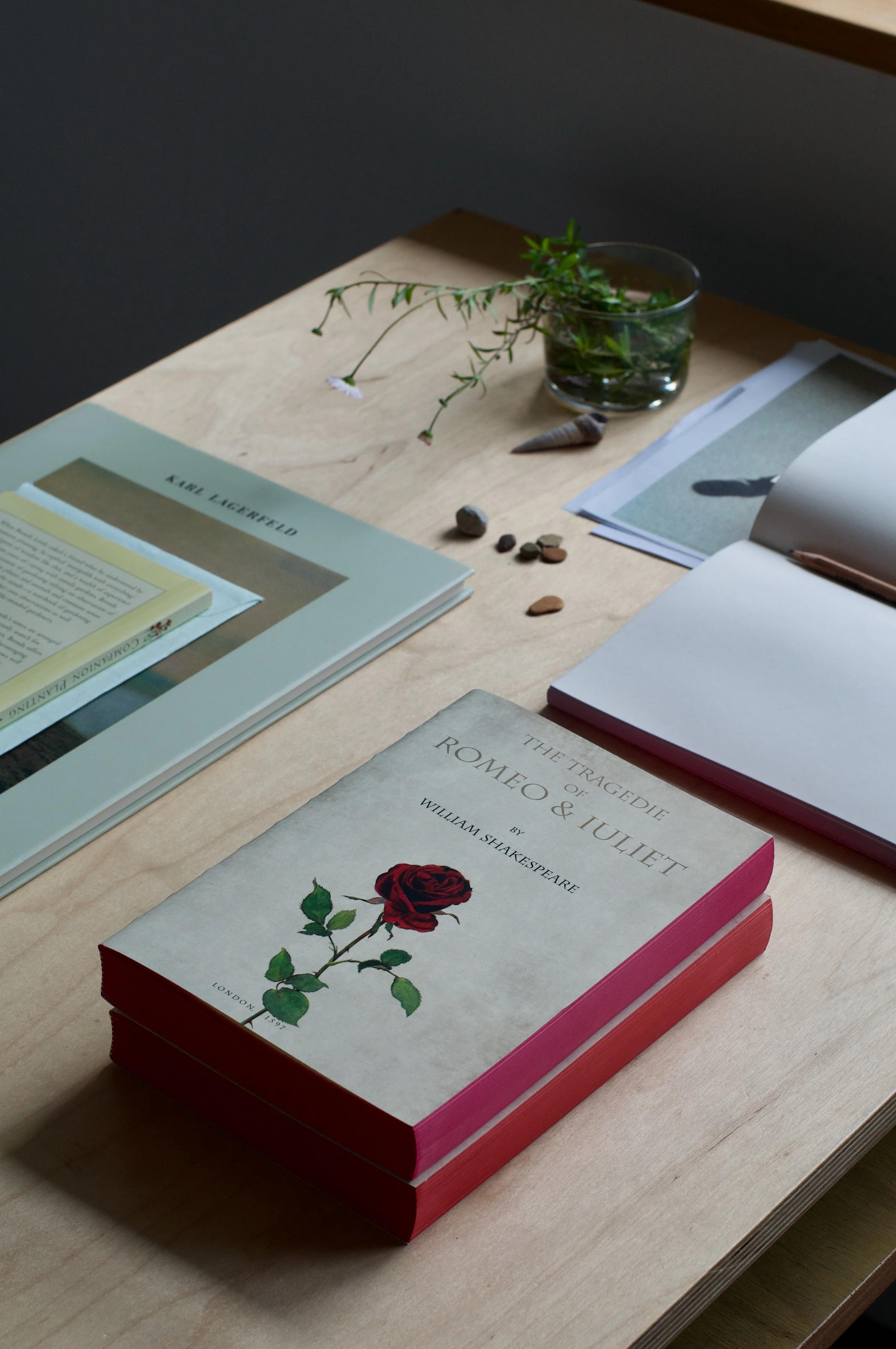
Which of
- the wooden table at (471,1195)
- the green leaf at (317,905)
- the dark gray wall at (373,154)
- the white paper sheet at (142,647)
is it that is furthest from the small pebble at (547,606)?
the dark gray wall at (373,154)

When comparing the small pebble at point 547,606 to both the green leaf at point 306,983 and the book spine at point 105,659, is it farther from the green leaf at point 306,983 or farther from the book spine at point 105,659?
the green leaf at point 306,983

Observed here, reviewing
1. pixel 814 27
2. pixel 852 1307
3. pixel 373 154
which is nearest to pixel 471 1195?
pixel 852 1307

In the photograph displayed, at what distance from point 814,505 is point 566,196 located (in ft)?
2.24

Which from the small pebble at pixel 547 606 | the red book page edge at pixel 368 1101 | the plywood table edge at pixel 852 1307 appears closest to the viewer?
the red book page edge at pixel 368 1101

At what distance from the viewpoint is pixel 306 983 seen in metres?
0.49

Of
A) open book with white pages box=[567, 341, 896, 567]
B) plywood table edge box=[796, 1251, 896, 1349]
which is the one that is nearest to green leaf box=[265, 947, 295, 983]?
plywood table edge box=[796, 1251, 896, 1349]

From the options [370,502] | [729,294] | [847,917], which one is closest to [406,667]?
[370,502]

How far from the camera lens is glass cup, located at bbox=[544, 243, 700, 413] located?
90 cm

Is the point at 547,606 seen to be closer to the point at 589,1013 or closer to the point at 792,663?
the point at 792,663

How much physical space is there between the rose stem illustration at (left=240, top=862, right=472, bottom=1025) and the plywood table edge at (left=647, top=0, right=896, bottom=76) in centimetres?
78

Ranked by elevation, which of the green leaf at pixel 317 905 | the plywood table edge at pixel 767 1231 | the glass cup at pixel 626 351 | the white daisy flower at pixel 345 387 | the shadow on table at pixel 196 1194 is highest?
the glass cup at pixel 626 351

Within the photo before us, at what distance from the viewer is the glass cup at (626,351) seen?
0.90m

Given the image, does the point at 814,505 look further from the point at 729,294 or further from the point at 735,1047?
the point at 729,294

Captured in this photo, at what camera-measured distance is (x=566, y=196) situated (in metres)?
1.31
